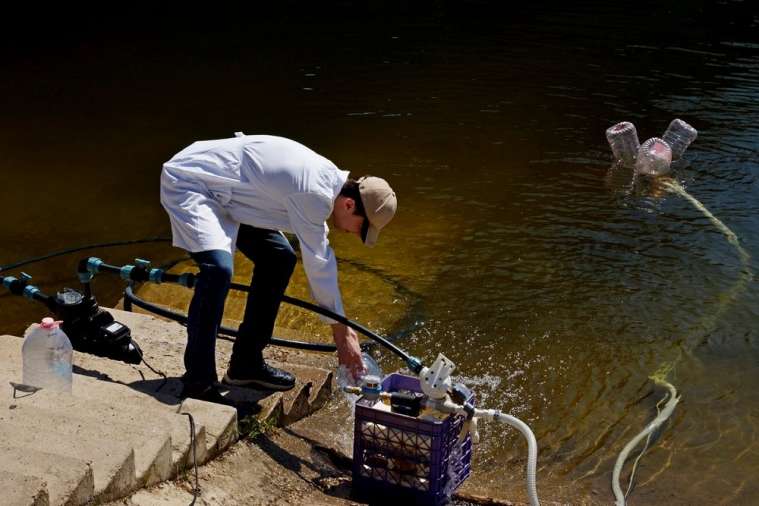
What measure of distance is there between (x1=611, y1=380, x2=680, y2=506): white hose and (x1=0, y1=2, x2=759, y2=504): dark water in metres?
0.07

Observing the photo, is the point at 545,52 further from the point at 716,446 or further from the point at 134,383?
the point at 134,383

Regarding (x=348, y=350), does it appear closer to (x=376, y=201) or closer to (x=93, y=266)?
(x=376, y=201)

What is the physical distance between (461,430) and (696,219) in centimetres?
517

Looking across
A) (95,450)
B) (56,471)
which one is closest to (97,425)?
(95,450)

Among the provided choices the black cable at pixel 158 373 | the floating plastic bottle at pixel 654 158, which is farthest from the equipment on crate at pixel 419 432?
the floating plastic bottle at pixel 654 158

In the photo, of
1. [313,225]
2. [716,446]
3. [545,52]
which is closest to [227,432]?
[313,225]

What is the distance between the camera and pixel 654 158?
9805 millimetres

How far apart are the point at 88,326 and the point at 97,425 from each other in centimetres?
117

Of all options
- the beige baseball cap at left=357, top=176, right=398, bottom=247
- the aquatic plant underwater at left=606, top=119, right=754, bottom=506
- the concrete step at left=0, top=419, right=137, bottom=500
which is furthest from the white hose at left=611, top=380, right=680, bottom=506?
the concrete step at left=0, top=419, right=137, bottom=500

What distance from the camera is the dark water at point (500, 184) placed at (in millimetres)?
5559

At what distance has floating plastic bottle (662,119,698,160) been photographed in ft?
34.3

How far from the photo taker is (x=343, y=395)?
5.32m

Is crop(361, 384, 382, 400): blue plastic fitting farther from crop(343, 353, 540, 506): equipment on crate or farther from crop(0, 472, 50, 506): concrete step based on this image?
crop(0, 472, 50, 506): concrete step

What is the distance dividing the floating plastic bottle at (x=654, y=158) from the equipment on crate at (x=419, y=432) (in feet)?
20.9
